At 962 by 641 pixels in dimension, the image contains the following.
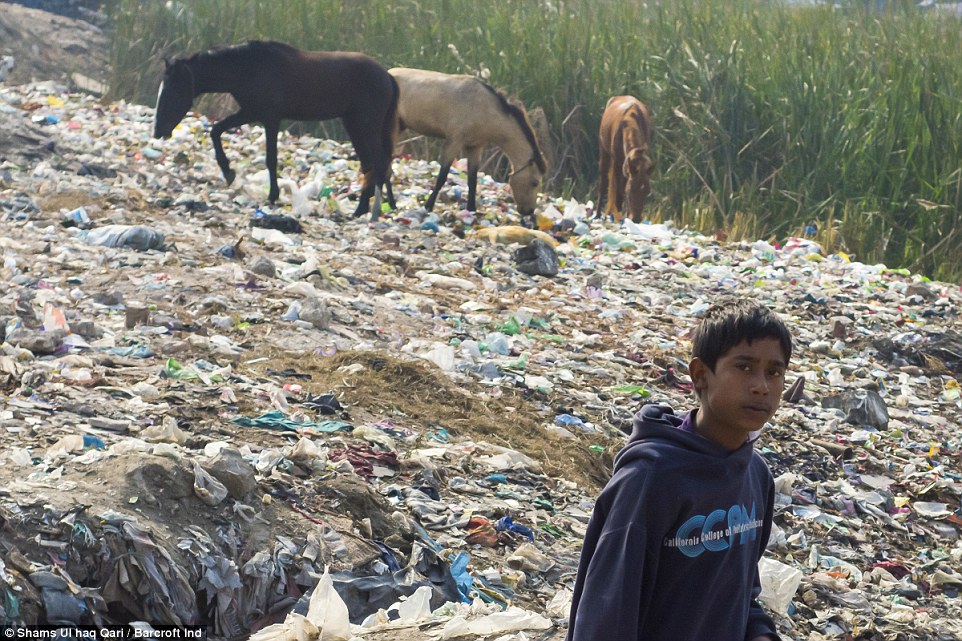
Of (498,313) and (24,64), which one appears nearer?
(498,313)

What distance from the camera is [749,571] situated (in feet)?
7.64

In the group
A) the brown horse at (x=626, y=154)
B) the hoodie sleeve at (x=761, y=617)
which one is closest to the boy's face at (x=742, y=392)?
the hoodie sleeve at (x=761, y=617)

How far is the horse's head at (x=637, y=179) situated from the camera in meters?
11.9

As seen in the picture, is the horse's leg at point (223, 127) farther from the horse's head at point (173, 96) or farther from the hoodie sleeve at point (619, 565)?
the hoodie sleeve at point (619, 565)

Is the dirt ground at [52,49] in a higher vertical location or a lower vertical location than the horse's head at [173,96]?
lower

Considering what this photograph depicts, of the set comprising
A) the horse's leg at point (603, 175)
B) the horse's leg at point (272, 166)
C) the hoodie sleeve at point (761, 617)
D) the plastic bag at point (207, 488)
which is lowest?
the horse's leg at point (603, 175)

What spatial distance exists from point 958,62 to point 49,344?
395 inches

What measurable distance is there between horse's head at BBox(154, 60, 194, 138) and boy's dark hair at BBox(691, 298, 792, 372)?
29.5ft

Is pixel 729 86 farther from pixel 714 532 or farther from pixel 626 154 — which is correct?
pixel 714 532

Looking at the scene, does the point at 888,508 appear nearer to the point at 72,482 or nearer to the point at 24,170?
the point at 72,482

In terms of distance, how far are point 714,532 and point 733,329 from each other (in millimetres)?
374

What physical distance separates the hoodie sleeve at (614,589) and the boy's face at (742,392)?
277 millimetres

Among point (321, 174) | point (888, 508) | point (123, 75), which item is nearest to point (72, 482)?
point (888, 508)

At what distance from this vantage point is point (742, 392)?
2256 millimetres
